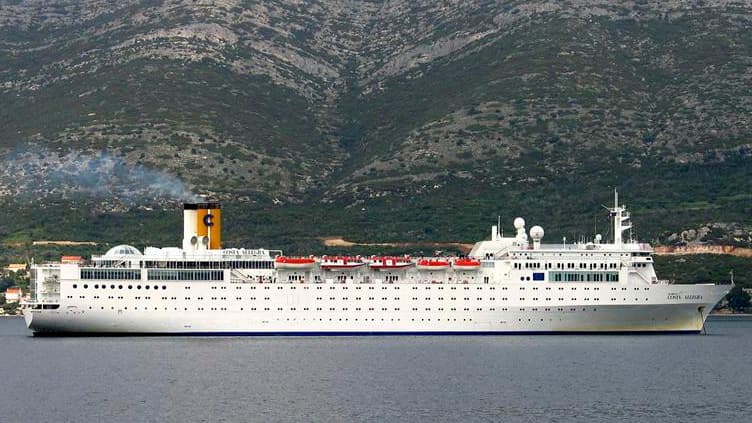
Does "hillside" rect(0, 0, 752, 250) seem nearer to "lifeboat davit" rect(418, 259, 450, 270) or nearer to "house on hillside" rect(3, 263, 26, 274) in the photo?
"house on hillside" rect(3, 263, 26, 274)

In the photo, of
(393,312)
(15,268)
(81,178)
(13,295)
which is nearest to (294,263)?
(393,312)

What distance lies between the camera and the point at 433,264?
8219 centimetres

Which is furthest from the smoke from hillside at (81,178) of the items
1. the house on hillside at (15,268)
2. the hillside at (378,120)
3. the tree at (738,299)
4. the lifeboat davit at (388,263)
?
the lifeboat davit at (388,263)

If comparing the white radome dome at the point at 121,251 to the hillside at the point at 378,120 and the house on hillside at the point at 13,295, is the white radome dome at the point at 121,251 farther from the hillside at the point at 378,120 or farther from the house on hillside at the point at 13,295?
the hillside at the point at 378,120

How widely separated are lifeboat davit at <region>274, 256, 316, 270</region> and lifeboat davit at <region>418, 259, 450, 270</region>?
544 cm

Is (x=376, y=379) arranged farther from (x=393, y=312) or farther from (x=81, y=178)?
(x=81, y=178)

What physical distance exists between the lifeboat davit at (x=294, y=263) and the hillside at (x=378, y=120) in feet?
94.7

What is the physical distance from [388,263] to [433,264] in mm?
2381

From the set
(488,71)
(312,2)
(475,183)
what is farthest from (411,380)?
(312,2)

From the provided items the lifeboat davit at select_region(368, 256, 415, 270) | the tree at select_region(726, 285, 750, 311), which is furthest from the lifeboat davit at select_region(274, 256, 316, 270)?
the tree at select_region(726, 285, 750, 311)

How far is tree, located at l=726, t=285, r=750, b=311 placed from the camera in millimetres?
108562

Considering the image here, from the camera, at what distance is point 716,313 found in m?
113

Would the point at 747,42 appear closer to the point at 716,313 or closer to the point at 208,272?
the point at 716,313

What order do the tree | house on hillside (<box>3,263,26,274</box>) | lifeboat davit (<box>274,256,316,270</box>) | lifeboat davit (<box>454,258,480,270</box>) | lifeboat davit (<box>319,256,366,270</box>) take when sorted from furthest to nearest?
house on hillside (<box>3,263,26,274</box>) → the tree → lifeboat davit (<box>454,258,480,270</box>) → lifeboat davit (<box>319,256,366,270</box>) → lifeboat davit (<box>274,256,316,270</box>)
